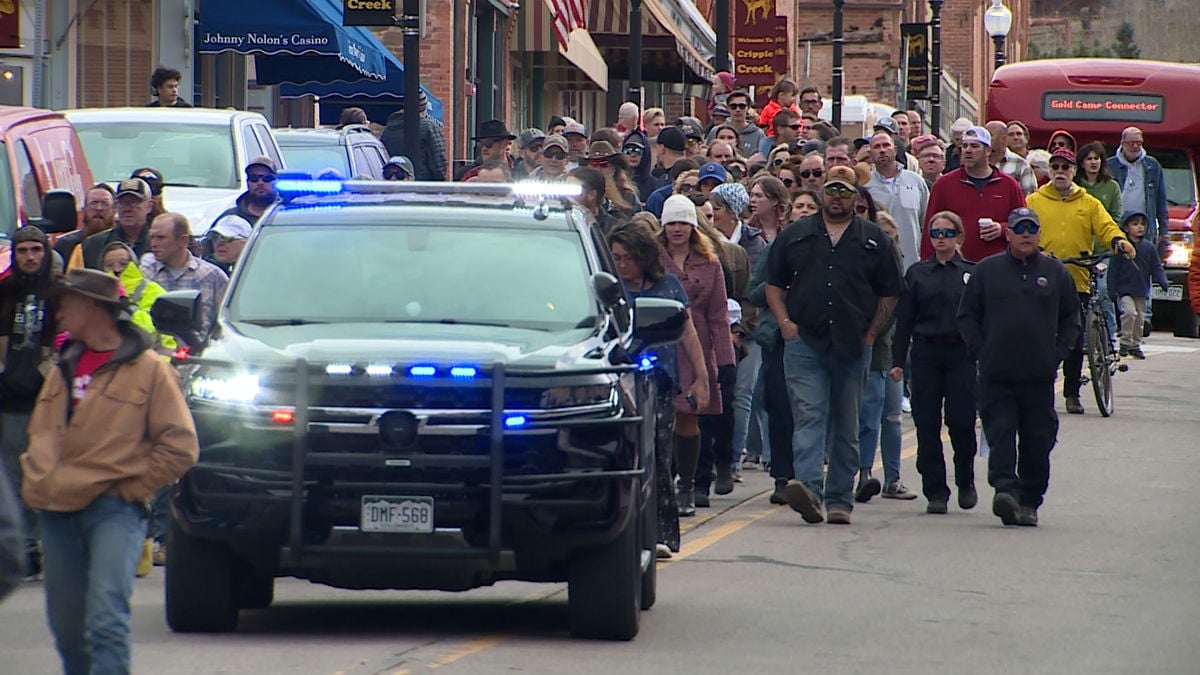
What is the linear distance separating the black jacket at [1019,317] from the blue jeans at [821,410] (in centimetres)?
72

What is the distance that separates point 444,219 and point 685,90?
47.1 m


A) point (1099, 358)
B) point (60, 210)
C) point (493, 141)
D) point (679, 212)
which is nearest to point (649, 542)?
point (679, 212)

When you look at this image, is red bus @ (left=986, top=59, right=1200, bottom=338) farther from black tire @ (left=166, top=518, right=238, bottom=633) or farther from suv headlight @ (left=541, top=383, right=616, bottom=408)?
black tire @ (left=166, top=518, right=238, bottom=633)

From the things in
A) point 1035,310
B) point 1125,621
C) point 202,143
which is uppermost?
point 202,143

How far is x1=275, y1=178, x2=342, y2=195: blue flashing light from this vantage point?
1112 centimetres

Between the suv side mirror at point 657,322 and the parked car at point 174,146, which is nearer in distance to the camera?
the suv side mirror at point 657,322

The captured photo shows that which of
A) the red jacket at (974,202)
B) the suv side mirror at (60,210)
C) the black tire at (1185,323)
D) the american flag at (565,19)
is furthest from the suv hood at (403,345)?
the american flag at (565,19)

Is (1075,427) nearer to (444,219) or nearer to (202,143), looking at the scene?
(202,143)

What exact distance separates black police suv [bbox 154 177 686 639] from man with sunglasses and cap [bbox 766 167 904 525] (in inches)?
152

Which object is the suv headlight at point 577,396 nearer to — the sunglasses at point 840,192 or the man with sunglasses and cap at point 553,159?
the sunglasses at point 840,192

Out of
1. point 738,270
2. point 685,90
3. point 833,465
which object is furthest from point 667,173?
point 685,90

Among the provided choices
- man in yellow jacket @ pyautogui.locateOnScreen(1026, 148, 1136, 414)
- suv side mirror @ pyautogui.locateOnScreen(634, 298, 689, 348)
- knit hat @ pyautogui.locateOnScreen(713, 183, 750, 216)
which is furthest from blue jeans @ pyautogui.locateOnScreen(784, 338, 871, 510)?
man in yellow jacket @ pyautogui.locateOnScreen(1026, 148, 1136, 414)

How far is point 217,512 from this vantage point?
376 inches

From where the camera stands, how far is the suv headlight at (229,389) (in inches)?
376
